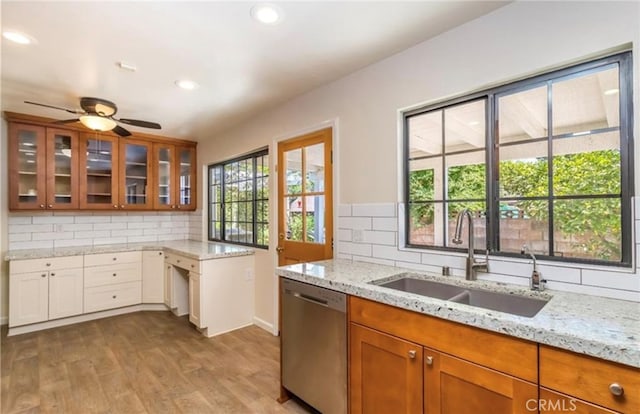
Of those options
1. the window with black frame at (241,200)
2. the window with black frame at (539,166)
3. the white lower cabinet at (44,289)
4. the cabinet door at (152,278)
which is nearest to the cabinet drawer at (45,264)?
the white lower cabinet at (44,289)

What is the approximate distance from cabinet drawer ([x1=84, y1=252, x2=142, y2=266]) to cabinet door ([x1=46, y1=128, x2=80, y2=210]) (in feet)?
2.18

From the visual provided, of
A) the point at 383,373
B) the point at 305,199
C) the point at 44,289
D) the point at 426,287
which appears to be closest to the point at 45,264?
the point at 44,289

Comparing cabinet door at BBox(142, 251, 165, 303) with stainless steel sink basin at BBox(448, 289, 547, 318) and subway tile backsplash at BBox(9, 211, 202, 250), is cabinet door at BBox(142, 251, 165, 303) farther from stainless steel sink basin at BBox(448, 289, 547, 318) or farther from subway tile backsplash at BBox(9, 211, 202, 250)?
stainless steel sink basin at BBox(448, 289, 547, 318)

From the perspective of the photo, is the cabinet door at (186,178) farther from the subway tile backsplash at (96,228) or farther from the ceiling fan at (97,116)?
the ceiling fan at (97,116)

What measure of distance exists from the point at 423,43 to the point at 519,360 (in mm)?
1871

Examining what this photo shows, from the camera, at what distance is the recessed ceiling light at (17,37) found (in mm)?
1858

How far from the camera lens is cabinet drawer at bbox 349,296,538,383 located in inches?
43.3

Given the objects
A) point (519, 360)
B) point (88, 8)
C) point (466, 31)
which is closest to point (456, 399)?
point (519, 360)

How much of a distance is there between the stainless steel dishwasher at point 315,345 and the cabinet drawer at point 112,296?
2.83 metres

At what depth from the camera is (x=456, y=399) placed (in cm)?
126

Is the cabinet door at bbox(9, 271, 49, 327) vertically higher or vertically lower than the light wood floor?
higher

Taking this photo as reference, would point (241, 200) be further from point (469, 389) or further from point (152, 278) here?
point (469, 389)

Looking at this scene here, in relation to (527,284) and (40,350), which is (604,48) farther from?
(40,350)

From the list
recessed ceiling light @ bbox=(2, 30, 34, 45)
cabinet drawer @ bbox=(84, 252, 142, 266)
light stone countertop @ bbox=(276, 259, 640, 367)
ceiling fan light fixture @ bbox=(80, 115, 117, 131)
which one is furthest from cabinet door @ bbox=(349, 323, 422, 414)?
cabinet drawer @ bbox=(84, 252, 142, 266)
